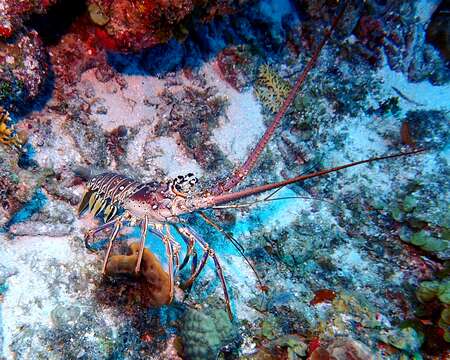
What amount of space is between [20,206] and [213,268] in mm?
2318

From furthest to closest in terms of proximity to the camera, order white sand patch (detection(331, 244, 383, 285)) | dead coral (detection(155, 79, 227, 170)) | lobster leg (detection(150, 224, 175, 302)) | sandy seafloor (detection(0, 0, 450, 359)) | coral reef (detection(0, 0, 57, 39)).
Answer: dead coral (detection(155, 79, 227, 170)) < white sand patch (detection(331, 244, 383, 285)) < coral reef (detection(0, 0, 57, 39)) < lobster leg (detection(150, 224, 175, 302)) < sandy seafloor (detection(0, 0, 450, 359))

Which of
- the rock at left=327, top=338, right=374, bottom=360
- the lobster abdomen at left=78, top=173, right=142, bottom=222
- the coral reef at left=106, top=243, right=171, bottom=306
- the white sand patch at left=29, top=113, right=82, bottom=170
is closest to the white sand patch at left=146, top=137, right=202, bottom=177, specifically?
the lobster abdomen at left=78, top=173, right=142, bottom=222

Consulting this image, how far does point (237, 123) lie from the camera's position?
5.73m

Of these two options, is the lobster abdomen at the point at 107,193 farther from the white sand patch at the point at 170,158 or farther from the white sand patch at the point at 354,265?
the white sand patch at the point at 354,265

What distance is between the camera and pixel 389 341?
10.4 ft

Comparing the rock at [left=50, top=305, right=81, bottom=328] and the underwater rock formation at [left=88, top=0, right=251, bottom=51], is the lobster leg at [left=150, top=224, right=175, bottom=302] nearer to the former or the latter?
the rock at [left=50, top=305, right=81, bottom=328]

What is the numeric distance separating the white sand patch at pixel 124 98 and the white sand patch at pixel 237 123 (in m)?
1.07

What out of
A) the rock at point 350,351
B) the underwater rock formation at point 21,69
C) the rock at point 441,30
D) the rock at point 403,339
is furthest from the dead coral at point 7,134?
the rock at point 441,30

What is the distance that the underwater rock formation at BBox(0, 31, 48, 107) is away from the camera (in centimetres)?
363

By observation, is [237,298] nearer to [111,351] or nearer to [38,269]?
[111,351]

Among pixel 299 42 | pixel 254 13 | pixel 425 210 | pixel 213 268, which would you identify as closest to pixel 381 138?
pixel 425 210

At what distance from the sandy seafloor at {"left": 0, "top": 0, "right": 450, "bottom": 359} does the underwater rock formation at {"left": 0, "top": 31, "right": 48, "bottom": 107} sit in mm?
437

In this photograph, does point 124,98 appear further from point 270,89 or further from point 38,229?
point 270,89

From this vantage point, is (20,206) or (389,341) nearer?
(389,341)
